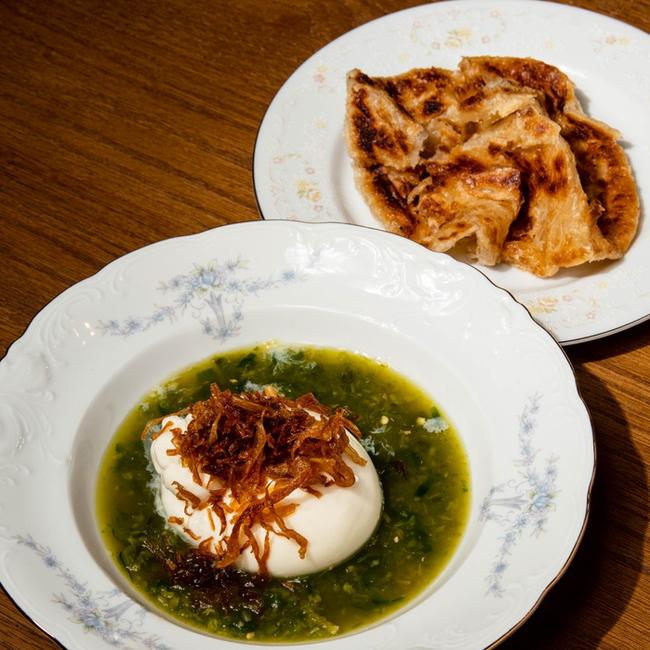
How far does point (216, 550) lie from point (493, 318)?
90 cm

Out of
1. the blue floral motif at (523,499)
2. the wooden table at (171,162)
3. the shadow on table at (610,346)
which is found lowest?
the wooden table at (171,162)

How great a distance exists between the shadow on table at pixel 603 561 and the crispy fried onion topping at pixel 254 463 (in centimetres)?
56

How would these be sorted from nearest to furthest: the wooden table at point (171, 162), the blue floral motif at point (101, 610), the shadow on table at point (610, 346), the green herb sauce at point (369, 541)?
1. the blue floral motif at point (101, 610)
2. the green herb sauce at point (369, 541)
3. the wooden table at point (171, 162)
4. the shadow on table at point (610, 346)

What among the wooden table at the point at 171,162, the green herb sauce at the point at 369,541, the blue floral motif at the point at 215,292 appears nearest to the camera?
the green herb sauce at the point at 369,541

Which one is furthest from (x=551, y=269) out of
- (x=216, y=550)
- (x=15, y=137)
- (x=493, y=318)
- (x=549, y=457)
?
(x=15, y=137)

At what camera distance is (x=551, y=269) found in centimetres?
292

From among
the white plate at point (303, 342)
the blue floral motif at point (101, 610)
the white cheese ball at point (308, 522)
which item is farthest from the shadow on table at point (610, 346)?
the blue floral motif at point (101, 610)

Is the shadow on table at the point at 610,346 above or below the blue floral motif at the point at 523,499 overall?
below

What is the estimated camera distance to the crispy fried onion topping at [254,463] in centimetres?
220

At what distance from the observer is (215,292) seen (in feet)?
8.74

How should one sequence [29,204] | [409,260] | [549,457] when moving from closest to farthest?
1. [549,457]
2. [409,260]
3. [29,204]

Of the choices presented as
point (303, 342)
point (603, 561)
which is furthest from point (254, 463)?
point (603, 561)

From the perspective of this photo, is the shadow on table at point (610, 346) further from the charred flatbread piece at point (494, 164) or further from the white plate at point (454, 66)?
the charred flatbread piece at point (494, 164)

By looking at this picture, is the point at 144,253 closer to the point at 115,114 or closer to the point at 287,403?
the point at 287,403
